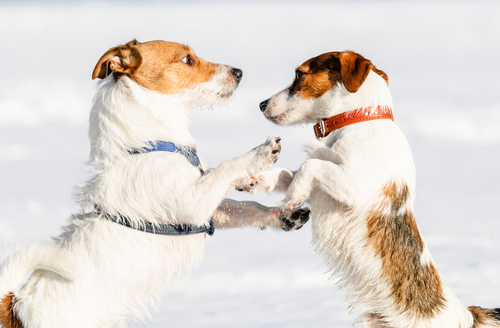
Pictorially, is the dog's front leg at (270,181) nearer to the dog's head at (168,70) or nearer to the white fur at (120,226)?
the white fur at (120,226)

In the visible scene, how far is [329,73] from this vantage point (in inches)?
222

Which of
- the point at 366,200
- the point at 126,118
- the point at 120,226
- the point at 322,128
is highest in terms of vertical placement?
the point at 126,118

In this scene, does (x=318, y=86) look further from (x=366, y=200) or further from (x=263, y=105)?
(x=366, y=200)

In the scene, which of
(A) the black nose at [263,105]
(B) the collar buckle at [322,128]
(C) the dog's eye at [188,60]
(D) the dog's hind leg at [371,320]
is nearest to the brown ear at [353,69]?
(B) the collar buckle at [322,128]

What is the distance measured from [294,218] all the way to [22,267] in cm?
272

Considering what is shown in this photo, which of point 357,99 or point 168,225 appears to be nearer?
point 168,225

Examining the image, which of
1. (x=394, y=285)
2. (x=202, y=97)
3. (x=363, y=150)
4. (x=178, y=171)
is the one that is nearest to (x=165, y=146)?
(x=178, y=171)

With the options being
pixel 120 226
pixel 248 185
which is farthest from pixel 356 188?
pixel 120 226

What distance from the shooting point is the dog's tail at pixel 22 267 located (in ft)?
16.0

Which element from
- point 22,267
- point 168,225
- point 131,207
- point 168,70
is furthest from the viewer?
point 168,70

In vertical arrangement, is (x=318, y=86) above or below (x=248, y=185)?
above

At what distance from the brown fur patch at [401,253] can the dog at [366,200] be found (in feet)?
0.03

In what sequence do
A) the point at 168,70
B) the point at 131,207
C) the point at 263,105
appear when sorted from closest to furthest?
the point at 131,207, the point at 168,70, the point at 263,105

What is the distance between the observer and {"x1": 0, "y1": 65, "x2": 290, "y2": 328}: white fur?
4922 mm
